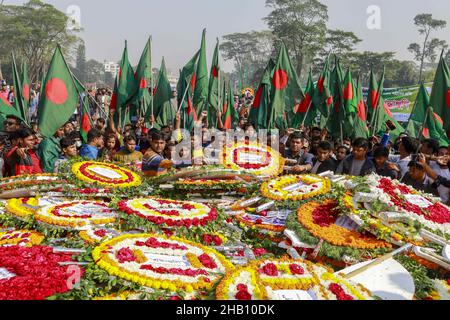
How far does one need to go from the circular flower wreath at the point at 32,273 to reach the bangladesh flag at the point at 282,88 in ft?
19.6

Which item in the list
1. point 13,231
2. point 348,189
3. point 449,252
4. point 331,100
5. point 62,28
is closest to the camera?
point 449,252

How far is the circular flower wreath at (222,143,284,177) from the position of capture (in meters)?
5.75

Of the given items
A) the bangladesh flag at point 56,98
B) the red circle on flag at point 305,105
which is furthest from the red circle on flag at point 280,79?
the bangladesh flag at point 56,98

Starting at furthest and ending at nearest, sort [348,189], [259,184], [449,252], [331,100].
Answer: [331,100] → [259,184] → [348,189] → [449,252]

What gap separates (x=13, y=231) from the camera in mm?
3559

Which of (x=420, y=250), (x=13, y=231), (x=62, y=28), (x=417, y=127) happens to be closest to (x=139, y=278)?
(x=13, y=231)

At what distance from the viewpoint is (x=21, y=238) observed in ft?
11.0

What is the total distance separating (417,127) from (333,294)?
8122mm

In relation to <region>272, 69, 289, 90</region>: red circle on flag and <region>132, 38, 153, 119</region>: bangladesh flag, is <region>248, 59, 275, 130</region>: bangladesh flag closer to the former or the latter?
<region>272, 69, 289, 90</region>: red circle on flag

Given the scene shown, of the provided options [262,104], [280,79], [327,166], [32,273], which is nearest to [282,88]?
[280,79]

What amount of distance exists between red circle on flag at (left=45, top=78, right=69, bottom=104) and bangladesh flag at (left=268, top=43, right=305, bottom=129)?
385cm

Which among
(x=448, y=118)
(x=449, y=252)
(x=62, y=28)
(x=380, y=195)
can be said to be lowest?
(x=449, y=252)

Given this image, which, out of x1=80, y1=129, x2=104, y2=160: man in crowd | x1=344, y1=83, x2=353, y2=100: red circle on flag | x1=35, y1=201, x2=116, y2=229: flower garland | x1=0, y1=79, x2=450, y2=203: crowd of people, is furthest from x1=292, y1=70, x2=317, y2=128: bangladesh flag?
x1=35, y1=201, x2=116, y2=229: flower garland
